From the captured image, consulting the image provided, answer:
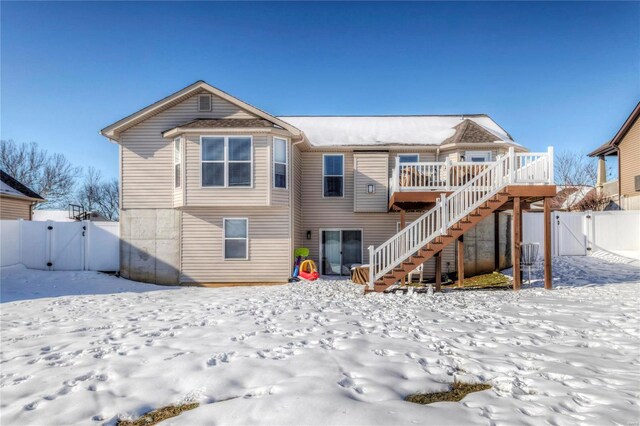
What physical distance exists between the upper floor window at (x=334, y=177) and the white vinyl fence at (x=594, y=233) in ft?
28.4

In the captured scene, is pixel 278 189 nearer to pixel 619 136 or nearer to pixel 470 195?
pixel 470 195

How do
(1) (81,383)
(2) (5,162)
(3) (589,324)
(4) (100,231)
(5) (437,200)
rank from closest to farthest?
(1) (81,383)
(3) (589,324)
(5) (437,200)
(4) (100,231)
(2) (5,162)

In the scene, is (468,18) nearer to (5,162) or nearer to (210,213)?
(210,213)

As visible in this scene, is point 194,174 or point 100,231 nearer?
point 194,174

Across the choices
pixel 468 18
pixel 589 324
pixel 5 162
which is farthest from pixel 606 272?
pixel 5 162

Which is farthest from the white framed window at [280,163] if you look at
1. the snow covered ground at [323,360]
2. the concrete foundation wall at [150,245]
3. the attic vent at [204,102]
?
the snow covered ground at [323,360]

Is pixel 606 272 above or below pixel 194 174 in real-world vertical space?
below

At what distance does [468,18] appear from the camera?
12203mm

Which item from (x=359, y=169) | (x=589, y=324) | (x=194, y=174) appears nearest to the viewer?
(x=589, y=324)

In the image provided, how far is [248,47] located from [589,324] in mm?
13575

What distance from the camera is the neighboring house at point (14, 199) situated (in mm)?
20172

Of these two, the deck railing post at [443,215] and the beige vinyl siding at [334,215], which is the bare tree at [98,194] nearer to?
the beige vinyl siding at [334,215]

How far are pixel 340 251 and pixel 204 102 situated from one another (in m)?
7.74

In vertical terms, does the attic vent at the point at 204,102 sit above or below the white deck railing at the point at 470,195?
above
